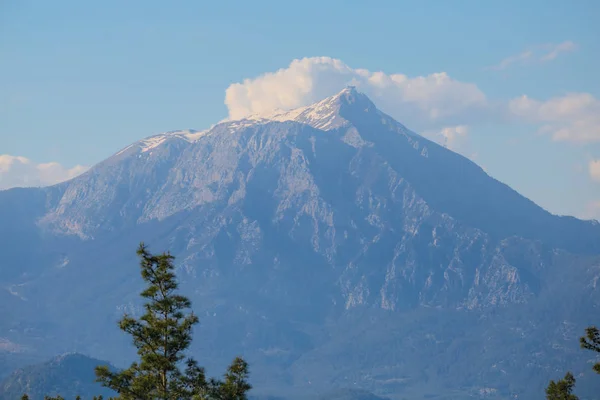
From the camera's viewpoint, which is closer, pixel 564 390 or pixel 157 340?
pixel 157 340

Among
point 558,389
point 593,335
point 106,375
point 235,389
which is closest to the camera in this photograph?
point 106,375

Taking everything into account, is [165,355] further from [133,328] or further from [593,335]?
[593,335]

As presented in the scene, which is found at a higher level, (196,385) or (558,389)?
(558,389)

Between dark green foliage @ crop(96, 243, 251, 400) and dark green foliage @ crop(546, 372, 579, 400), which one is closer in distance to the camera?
dark green foliage @ crop(96, 243, 251, 400)

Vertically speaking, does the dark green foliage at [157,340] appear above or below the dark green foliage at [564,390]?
below

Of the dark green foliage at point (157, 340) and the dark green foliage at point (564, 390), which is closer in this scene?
the dark green foliage at point (157, 340)

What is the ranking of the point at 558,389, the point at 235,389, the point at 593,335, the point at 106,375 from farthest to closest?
the point at 558,389 → the point at 593,335 → the point at 235,389 → the point at 106,375

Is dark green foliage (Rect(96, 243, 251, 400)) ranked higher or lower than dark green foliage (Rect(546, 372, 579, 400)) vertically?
lower

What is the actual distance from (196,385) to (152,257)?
41.5ft

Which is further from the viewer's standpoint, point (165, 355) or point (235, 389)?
point (235, 389)

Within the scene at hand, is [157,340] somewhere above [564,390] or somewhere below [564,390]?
below

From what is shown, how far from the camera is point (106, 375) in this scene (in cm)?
8694

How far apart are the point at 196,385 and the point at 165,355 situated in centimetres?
504

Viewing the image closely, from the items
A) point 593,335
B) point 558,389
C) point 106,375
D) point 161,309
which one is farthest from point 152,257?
point 558,389
